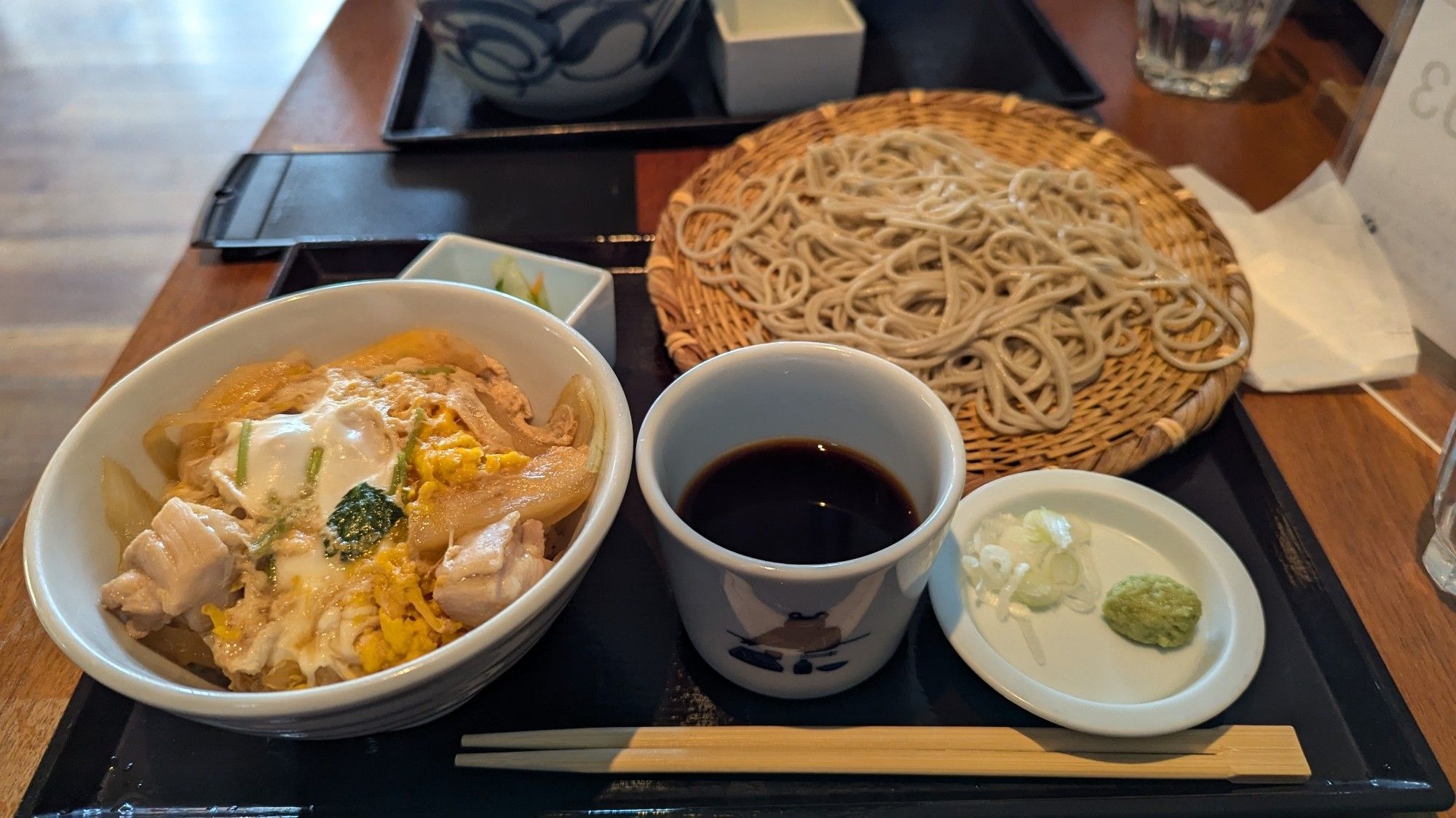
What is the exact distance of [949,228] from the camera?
144 cm

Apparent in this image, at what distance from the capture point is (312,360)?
3.23 ft

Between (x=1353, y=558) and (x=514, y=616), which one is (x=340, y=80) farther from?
(x=1353, y=558)

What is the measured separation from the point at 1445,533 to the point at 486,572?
3.98ft

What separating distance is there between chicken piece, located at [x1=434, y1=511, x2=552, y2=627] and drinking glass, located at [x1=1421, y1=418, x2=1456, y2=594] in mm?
1142

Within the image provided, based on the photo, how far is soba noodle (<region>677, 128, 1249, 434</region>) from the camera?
1.29 metres

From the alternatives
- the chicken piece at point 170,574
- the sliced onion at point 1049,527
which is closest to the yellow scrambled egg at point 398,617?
the chicken piece at point 170,574

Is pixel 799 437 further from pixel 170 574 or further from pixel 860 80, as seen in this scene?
pixel 860 80

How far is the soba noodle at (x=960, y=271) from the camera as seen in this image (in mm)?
1291

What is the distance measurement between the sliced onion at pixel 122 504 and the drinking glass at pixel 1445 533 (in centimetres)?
154

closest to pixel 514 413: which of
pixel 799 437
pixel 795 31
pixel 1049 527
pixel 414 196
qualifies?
pixel 799 437

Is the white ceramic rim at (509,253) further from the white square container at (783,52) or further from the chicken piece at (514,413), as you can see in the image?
the white square container at (783,52)

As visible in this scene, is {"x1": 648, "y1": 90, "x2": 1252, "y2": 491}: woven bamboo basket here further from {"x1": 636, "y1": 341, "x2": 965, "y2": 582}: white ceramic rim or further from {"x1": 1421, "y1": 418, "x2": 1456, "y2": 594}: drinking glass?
{"x1": 1421, "y1": 418, "x2": 1456, "y2": 594}: drinking glass

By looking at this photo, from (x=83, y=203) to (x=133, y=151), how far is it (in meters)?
0.33

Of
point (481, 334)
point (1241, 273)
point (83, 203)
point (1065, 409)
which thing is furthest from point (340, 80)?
point (1241, 273)
